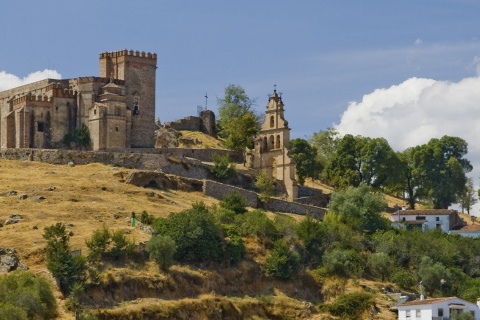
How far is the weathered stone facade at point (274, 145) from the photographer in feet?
389

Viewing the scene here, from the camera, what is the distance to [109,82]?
118m

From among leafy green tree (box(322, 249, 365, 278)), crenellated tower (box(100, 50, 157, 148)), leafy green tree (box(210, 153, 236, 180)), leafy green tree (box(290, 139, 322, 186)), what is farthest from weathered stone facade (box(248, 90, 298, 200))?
leafy green tree (box(322, 249, 365, 278))

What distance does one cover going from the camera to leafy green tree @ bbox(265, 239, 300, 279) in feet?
307

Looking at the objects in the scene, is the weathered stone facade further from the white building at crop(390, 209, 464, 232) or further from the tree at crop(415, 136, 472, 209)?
the tree at crop(415, 136, 472, 209)

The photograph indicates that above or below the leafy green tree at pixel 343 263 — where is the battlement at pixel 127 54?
above

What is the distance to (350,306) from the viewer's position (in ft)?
298

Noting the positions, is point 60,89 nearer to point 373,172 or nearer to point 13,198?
point 13,198

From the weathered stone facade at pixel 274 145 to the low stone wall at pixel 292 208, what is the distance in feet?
21.6

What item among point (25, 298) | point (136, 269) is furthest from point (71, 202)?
point (25, 298)

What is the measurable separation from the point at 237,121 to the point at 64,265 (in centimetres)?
5028

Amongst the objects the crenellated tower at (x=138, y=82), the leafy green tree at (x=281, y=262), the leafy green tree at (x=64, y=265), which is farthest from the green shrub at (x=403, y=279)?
the crenellated tower at (x=138, y=82)

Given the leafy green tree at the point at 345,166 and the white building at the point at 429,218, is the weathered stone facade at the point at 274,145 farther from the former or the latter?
the white building at the point at 429,218

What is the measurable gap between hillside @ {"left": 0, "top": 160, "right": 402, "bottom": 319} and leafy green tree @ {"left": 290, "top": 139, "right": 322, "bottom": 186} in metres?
22.1

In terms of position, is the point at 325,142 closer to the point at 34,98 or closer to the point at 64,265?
the point at 34,98
